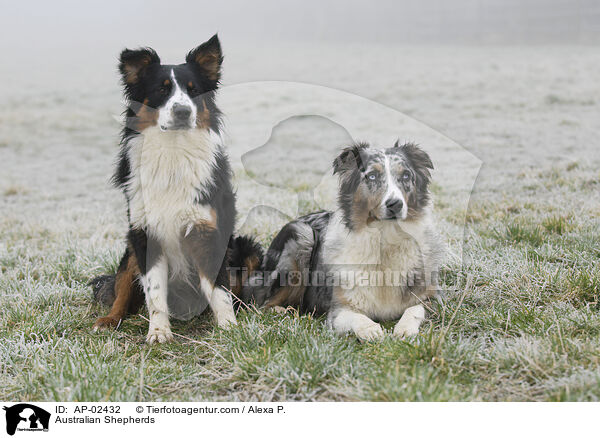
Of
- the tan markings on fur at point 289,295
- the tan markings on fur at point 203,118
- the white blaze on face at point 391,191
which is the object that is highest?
the tan markings on fur at point 203,118

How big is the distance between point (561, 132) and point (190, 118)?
9.97m

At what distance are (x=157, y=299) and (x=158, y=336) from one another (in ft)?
0.90

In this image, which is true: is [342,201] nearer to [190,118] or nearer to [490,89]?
[190,118]

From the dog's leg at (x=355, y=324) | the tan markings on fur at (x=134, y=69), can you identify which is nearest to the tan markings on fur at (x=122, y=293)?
the tan markings on fur at (x=134, y=69)

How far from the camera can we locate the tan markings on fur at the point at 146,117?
3.80 m

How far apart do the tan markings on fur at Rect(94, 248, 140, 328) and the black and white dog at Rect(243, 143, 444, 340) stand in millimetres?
1496

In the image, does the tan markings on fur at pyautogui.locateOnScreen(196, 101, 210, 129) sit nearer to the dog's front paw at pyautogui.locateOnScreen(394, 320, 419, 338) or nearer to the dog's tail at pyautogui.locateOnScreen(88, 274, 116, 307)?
the dog's tail at pyautogui.locateOnScreen(88, 274, 116, 307)

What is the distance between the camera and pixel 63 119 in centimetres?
1642

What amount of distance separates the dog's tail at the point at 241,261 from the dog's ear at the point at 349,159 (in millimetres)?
1104

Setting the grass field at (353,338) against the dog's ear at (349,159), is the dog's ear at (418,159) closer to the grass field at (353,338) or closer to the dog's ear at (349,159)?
the dog's ear at (349,159)

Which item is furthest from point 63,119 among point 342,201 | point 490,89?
point 342,201

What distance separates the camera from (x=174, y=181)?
3.94 metres

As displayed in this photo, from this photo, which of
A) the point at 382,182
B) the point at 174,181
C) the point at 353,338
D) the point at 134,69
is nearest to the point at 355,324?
the point at 353,338

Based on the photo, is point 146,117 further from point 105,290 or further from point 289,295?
point 289,295
